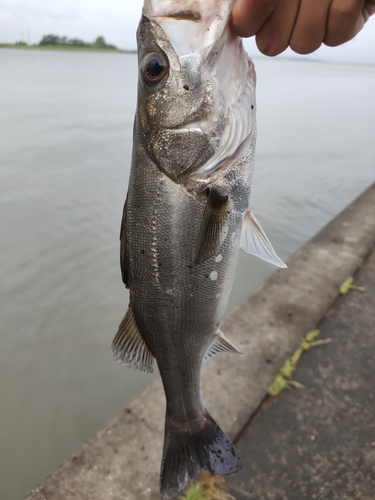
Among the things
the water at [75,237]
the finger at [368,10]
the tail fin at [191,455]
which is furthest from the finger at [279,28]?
the water at [75,237]

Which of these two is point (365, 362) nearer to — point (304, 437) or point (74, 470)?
point (304, 437)

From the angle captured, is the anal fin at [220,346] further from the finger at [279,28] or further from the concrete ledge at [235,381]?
the finger at [279,28]

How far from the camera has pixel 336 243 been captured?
421cm

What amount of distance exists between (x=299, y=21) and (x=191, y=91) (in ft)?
1.20

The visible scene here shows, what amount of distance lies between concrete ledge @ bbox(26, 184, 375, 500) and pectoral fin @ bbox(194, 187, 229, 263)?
145 cm

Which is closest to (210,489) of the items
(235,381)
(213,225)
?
(235,381)

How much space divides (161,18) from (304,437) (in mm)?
2311

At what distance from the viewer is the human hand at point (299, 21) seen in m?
1.02

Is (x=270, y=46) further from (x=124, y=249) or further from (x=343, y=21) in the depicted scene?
(x=124, y=249)

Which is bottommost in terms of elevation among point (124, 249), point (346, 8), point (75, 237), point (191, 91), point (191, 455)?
point (75, 237)

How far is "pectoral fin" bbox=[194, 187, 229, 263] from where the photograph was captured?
129 centimetres

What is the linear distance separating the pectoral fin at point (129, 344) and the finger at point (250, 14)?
103cm

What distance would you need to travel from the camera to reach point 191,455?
1.69 metres

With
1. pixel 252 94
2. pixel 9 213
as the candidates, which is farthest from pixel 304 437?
pixel 9 213
